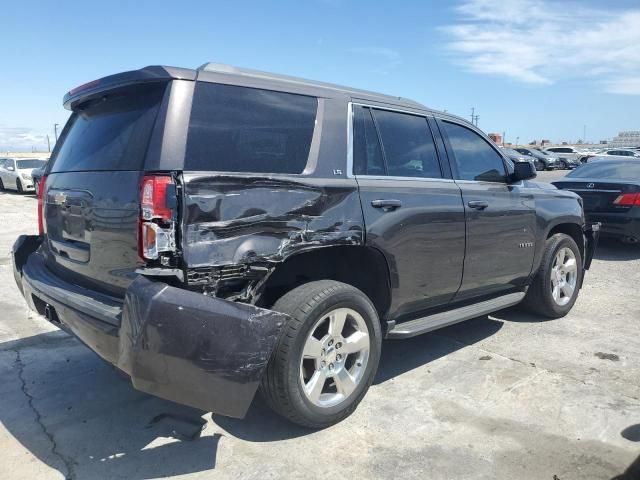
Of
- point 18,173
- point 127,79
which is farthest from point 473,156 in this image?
point 18,173

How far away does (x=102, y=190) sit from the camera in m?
3.03

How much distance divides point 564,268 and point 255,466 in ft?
13.2

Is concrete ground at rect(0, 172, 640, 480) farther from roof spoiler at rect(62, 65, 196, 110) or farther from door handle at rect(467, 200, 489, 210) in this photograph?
roof spoiler at rect(62, 65, 196, 110)

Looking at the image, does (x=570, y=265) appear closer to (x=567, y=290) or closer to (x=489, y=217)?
(x=567, y=290)

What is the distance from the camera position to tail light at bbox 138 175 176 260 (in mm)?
2676

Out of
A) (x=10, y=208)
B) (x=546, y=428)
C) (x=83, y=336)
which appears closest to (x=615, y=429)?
(x=546, y=428)

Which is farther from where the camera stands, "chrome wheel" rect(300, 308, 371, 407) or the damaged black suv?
"chrome wheel" rect(300, 308, 371, 407)

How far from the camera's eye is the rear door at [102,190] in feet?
9.39

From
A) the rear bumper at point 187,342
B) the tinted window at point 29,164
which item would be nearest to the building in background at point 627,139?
the tinted window at point 29,164

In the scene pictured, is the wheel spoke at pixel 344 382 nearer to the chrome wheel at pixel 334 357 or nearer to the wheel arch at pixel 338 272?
the chrome wheel at pixel 334 357

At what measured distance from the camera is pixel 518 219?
481cm

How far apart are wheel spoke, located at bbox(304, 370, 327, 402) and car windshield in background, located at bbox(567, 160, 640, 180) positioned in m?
7.87

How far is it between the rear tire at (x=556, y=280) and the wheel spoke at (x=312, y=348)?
2962 millimetres

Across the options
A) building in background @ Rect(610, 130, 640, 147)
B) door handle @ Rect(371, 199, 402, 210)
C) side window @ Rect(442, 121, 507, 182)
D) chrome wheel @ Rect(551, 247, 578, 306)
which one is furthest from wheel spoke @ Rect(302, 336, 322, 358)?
building in background @ Rect(610, 130, 640, 147)
